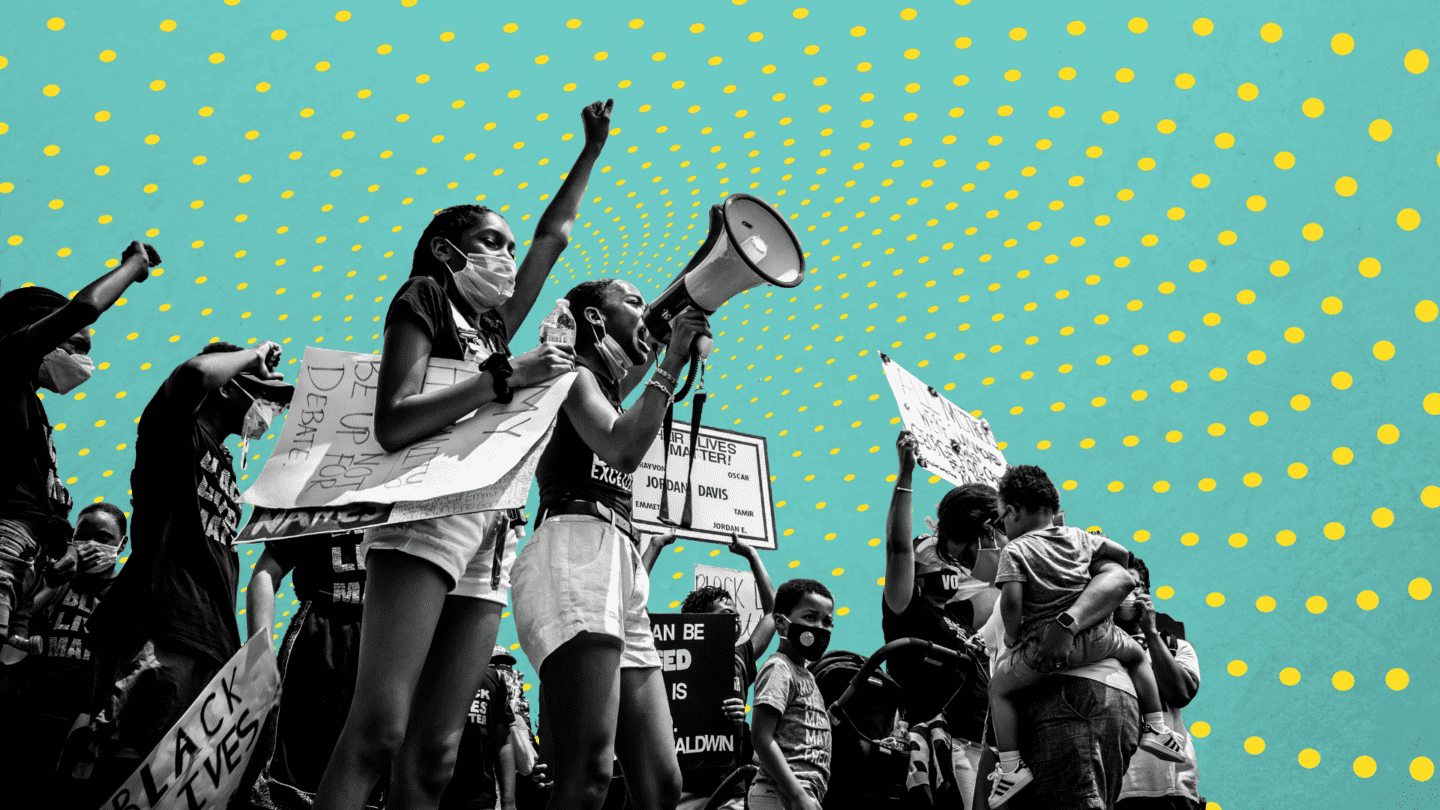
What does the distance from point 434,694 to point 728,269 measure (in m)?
1.03

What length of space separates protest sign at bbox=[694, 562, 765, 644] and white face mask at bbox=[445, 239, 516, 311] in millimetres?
3146

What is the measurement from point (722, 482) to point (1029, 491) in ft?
4.96

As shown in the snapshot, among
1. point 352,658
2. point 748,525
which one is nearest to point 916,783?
point 748,525

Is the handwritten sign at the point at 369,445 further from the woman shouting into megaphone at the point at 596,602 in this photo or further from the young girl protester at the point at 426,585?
the woman shouting into megaphone at the point at 596,602

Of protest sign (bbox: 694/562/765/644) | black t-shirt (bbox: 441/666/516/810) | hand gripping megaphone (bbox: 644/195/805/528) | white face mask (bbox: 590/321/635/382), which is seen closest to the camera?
hand gripping megaphone (bbox: 644/195/805/528)

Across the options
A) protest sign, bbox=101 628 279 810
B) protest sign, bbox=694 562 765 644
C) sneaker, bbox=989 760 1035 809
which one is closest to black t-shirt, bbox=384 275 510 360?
protest sign, bbox=101 628 279 810

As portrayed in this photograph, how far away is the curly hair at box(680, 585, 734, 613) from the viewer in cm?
454

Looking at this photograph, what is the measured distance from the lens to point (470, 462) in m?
1.83

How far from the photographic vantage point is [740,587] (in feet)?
17.7

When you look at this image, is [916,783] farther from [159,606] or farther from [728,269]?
[159,606]

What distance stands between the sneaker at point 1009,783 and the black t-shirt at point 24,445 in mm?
2533

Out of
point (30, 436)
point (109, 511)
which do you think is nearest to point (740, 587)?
point (109, 511)

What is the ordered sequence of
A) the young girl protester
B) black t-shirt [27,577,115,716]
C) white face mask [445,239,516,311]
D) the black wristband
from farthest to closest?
1. black t-shirt [27,577,115,716]
2. white face mask [445,239,516,311]
3. the black wristband
4. the young girl protester

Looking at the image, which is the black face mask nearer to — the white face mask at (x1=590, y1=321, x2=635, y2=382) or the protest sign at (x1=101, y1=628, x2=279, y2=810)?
the white face mask at (x1=590, y1=321, x2=635, y2=382)
